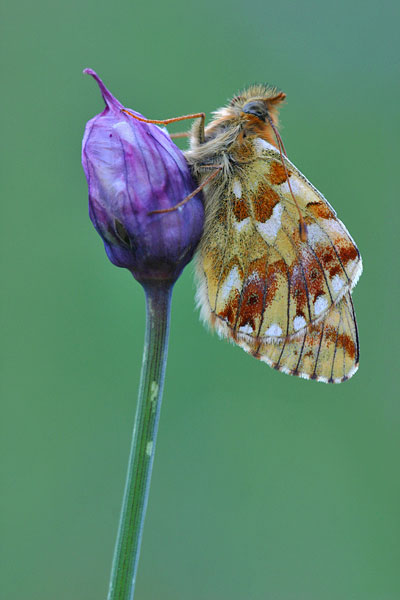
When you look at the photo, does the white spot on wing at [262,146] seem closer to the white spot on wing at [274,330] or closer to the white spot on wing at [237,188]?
the white spot on wing at [237,188]

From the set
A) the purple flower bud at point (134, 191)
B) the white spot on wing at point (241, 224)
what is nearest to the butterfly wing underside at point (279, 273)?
the white spot on wing at point (241, 224)

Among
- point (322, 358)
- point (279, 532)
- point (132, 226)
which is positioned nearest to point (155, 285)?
point (132, 226)

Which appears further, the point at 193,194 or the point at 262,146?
the point at 262,146

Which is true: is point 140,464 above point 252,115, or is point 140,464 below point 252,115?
below

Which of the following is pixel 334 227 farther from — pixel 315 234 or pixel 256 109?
pixel 256 109

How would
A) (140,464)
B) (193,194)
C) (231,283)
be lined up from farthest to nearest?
(231,283)
(193,194)
(140,464)

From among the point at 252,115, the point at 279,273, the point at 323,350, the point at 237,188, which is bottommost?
the point at 323,350

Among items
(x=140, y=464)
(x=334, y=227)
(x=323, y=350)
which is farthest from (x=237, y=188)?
(x=140, y=464)
